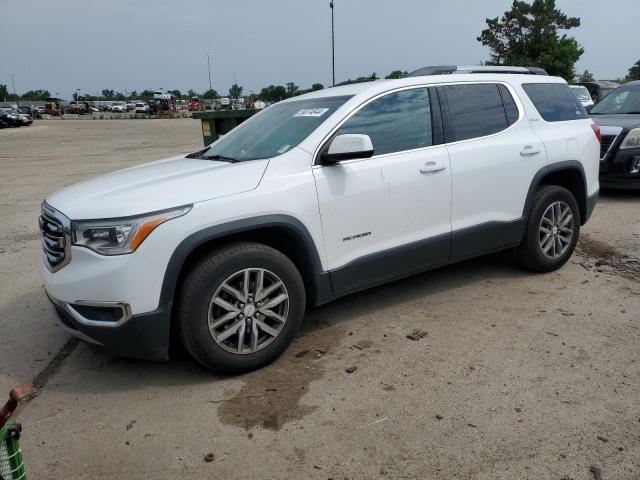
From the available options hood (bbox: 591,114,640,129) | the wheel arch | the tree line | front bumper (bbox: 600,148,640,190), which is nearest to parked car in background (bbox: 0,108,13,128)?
the tree line

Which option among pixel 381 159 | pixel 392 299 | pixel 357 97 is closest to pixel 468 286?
pixel 392 299

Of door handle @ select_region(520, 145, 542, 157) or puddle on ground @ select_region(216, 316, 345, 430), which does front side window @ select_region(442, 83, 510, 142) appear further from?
puddle on ground @ select_region(216, 316, 345, 430)

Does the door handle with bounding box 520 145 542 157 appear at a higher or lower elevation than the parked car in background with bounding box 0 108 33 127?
higher

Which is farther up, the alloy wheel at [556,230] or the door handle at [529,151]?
the door handle at [529,151]

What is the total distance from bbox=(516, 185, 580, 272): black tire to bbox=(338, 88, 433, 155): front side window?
129 centimetres

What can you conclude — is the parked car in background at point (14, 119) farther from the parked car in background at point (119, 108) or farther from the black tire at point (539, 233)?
the black tire at point (539, 233)

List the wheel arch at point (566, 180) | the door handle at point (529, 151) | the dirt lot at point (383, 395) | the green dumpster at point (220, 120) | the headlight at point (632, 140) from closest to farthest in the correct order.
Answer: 1. the dirt lot at point (383, 395)
2. the door handle at point (529, 151)
3. the wheel arch at point (566, 180)
4. the headlight at point (632, 140)
5. the green dumpster at point (220, 120)

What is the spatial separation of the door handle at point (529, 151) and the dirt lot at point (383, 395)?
111 cm

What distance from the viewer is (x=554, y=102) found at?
16.8 ft

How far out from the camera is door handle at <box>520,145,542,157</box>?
4659 millimetres

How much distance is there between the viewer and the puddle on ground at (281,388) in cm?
303

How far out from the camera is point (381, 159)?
393 cm

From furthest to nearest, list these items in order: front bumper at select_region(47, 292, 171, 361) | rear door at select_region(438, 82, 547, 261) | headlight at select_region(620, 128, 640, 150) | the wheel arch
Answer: headlight at select_region(620, 128, 640, 150) → the wheel arch → rear door at select_region(438, 82, 547, 261) → front bumper at select_region(47, 292, 171, 361)

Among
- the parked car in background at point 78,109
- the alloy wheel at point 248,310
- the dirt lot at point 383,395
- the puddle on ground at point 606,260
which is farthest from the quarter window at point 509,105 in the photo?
the parked car in background at point 78,109
